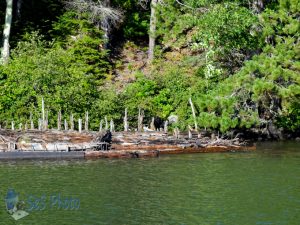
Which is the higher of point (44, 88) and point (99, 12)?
point (99, 12)

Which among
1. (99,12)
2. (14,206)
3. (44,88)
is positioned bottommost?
(14,206)

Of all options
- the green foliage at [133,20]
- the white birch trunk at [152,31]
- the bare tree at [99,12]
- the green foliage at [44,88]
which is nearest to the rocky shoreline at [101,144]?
the green foliage at [44,88]

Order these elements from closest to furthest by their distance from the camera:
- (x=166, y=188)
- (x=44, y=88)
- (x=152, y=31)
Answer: (x=166, y=188) < (x=44, y=88) < (x=152, y=31)

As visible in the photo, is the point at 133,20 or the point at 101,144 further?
the point at 133,20

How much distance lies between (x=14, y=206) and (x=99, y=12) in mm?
24237

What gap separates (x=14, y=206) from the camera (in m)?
17.8

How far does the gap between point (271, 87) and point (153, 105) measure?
309 inches

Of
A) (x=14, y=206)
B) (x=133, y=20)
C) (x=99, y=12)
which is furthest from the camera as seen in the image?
(x=133, y=20)

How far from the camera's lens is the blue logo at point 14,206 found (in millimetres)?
16891

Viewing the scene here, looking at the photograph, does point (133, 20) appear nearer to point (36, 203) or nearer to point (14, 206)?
point (36, 203)

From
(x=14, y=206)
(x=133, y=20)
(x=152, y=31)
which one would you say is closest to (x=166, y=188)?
(x=14, y=206)

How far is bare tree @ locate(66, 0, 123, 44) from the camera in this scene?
40.2 metres

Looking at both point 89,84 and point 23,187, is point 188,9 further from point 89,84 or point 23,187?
point 23,187

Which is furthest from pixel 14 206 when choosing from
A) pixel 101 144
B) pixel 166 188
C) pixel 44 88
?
pixel 44 88
